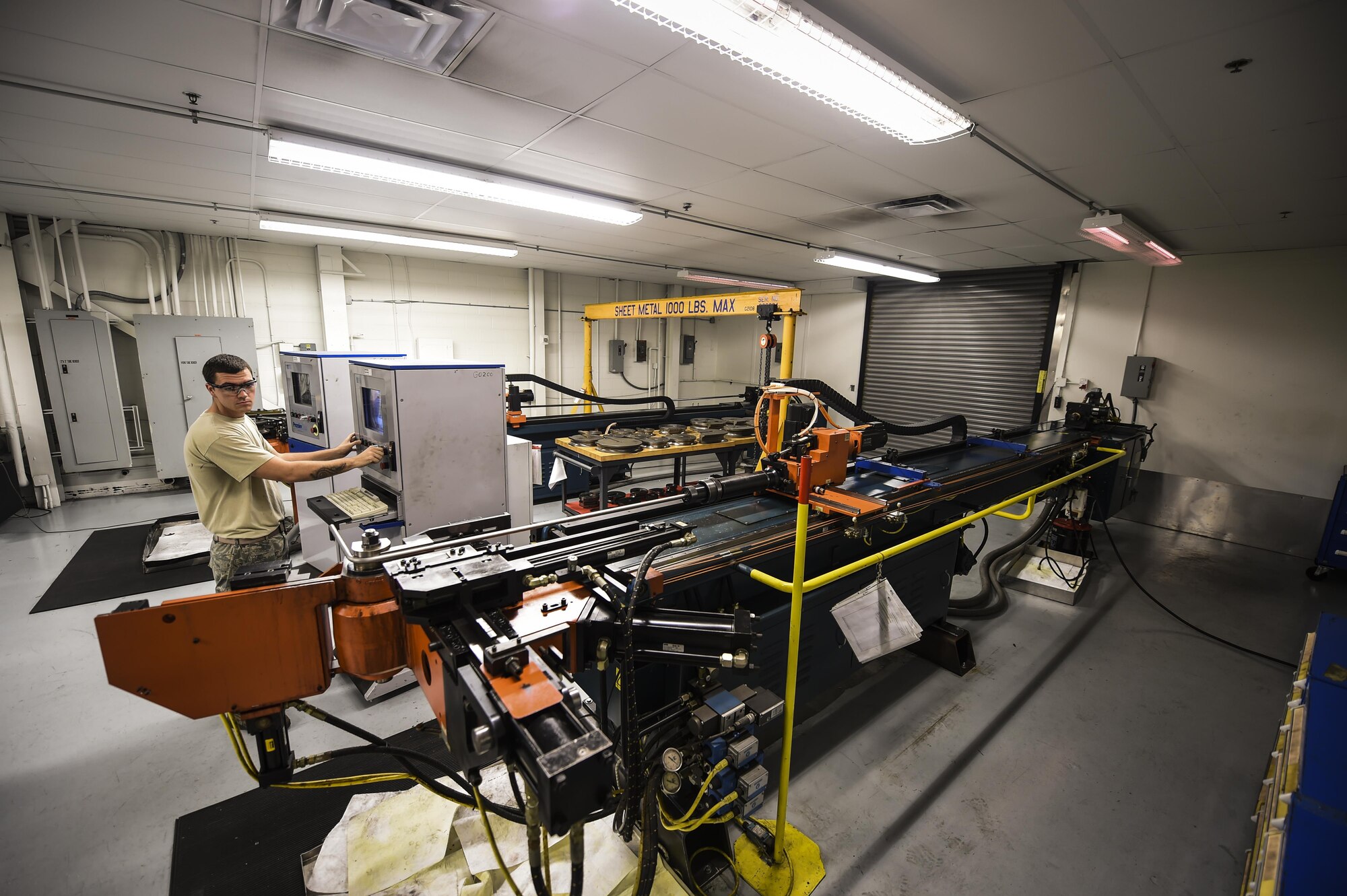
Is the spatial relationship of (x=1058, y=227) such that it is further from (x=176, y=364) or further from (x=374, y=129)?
(x=176, y=364)

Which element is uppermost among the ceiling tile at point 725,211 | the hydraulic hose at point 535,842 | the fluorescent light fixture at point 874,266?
the ceiling tile at point 725,211

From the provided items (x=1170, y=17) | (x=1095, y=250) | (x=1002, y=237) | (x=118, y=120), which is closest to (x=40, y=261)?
(x=118, y=120)

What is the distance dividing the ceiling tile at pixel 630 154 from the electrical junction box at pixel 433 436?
56.5 inches

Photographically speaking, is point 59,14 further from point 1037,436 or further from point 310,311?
point 1037,436

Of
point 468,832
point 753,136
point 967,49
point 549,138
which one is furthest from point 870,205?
point 468,832

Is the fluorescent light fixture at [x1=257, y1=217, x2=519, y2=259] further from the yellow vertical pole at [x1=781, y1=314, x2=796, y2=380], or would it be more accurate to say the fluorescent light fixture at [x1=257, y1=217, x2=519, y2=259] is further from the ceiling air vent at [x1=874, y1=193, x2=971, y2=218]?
the ceiling air vent at [x1=874, y1=193, x2=971, y2=218]

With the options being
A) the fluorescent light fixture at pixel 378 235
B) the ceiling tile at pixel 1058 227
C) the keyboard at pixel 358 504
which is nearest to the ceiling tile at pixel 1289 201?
the ceiling tile at pixel 1058 227

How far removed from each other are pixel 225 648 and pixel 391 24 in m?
2.22

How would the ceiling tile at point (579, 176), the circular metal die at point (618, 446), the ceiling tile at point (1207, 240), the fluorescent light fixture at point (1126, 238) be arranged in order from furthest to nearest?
the circular metal die at point (618, 446) → the ceiling tile at point (1207, 240) → the fluorescent light fixture at point (1126, 238) → the ceiling tile at point (579, 176)

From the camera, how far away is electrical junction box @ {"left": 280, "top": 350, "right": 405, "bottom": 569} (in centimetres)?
385

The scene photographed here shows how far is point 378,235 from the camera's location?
5703 millimetres

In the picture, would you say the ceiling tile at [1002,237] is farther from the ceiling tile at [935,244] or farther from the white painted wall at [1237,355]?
the white painted wall at [1237,355]

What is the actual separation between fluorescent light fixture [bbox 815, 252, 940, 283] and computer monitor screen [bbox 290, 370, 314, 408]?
214 inches

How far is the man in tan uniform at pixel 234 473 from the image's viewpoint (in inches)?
96.5
